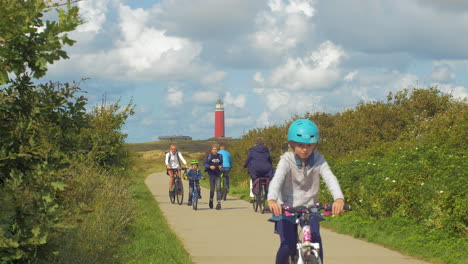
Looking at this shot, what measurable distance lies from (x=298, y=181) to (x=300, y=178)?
1.4 inches

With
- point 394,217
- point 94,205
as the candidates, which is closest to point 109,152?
point 94,205

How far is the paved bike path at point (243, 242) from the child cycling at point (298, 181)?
12.1ft

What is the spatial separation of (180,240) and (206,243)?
1.70 feet

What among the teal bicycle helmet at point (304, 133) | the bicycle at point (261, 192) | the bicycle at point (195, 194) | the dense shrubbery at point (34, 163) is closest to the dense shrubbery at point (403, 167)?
the bicycle at point (261, 192)

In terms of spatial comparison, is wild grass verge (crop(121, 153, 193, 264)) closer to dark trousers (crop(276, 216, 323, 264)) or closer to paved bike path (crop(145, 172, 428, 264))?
paved bike path (crop(145, 172, 428, 264))

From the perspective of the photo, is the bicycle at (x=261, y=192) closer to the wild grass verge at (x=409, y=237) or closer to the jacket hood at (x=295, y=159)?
the wild grass verge at (x=409, y=237)

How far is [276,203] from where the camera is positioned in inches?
211

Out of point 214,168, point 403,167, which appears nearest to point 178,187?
point 214,168

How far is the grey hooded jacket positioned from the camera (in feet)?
19.5

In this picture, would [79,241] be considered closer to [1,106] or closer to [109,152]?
[1,106]

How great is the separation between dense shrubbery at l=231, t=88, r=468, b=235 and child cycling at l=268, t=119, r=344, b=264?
4738 millimetres

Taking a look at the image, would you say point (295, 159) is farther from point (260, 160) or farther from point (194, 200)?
point (194, 200)

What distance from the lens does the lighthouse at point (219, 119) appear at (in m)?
132

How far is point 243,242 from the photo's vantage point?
11609 mm
